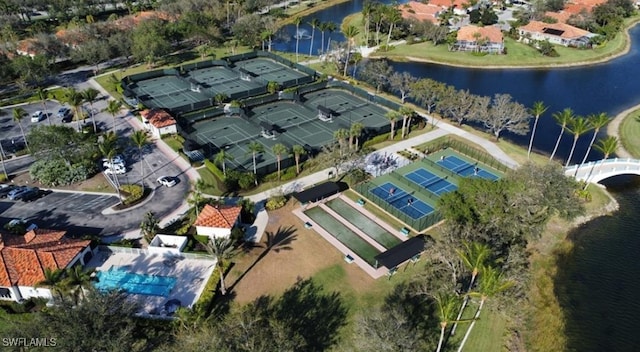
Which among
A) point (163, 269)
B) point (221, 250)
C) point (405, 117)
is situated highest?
point (405, 117)

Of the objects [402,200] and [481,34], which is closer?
[402,200]

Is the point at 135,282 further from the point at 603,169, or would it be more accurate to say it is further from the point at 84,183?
the point at 603,169

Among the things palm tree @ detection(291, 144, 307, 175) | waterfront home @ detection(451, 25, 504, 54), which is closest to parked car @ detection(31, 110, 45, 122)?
palm tree @ detection(291, 144, 307, 175)

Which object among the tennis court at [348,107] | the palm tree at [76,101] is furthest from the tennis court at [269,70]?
the palm tree at [76,101]

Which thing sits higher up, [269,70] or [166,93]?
[269,70]

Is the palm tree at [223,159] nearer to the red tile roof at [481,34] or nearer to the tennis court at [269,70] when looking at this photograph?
the tennis court at [269,70]

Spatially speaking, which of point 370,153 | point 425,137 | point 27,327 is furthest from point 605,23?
point 27,327

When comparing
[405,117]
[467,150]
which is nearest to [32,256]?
[405,117]
